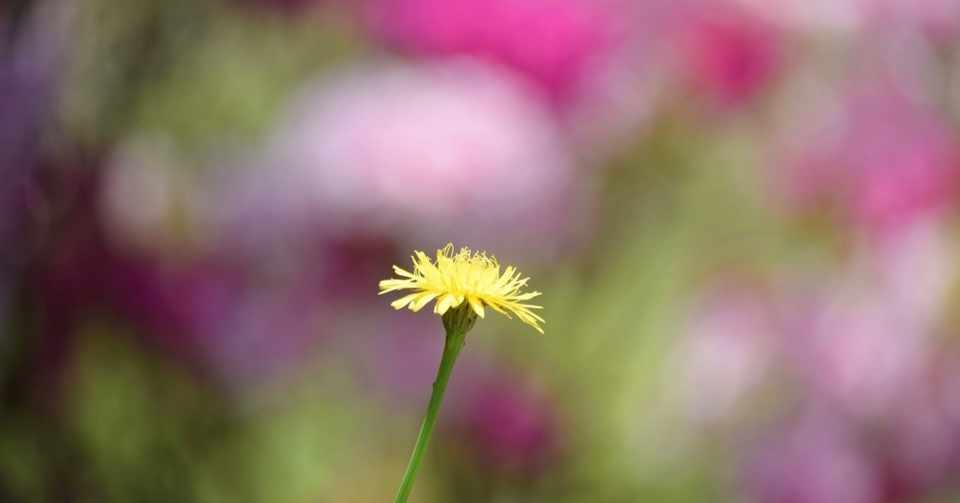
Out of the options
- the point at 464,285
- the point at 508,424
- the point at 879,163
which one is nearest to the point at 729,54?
the point at 879,163

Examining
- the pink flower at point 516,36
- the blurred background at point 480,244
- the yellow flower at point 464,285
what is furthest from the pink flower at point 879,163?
the yellow flower at point 464,285

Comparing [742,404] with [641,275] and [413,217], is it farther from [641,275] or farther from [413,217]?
[413,217]

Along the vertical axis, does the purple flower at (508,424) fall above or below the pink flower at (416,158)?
below

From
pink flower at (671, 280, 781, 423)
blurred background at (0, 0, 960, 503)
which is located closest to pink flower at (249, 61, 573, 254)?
blurred background at (0, 0, 960, 503)

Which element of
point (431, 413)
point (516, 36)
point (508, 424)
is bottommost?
point (431, 413)

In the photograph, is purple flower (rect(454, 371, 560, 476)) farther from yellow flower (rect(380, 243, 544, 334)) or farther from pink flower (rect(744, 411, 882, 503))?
yellow flower (rect(380, 243, 544, 334))

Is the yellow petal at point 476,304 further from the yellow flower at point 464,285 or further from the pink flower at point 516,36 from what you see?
the pink flower at point 516,36

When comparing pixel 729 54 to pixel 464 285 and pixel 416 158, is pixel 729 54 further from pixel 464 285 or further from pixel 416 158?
pixel 464 285
